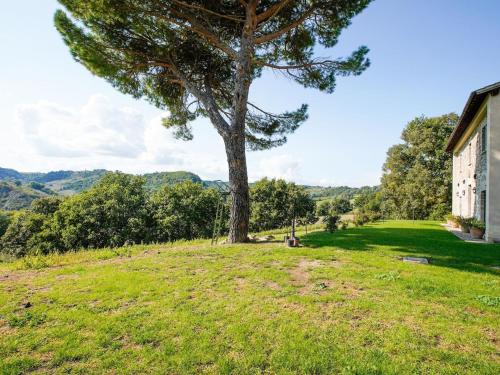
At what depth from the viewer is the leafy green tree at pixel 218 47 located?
9.62m

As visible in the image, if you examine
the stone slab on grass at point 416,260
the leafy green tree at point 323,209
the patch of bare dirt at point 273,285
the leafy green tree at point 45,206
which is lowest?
the leafy green tree at point 45,206

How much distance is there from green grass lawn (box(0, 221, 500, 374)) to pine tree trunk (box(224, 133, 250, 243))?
129 inches

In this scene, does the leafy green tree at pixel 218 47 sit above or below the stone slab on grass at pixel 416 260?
above

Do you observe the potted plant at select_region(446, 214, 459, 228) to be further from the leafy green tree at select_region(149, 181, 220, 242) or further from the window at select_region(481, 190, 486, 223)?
the leafy green tree at select_region(149, 181, 220, 242)

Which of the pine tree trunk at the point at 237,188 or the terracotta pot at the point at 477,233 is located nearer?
the pine tree trunk at the point at 237,188

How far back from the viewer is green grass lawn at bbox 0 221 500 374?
9.57 ft

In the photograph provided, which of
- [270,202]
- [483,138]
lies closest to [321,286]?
[483,138]

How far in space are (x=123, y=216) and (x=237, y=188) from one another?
2616cm

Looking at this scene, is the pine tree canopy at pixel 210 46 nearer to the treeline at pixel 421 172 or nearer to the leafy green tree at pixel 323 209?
the leafy green tree at pixel 323 209

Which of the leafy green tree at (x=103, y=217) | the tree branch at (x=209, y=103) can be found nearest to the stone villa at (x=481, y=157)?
the tree branch at (x=209, y=103)

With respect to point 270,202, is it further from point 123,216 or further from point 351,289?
point 351,289

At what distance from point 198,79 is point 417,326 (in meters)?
11.6

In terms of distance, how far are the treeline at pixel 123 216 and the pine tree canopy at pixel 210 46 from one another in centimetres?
1517

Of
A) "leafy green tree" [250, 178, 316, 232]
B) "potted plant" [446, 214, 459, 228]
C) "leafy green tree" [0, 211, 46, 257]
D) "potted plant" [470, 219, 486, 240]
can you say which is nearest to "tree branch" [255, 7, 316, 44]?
"potted plant" [470, 219, 486, 240]
